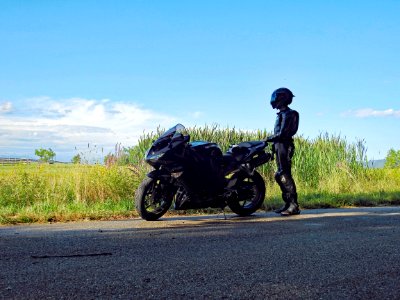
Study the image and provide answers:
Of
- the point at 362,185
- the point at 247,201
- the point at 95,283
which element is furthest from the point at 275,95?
the point at 362,185

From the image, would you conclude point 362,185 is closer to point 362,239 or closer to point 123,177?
point 123,177

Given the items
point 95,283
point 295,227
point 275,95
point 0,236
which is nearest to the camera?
point 95,283

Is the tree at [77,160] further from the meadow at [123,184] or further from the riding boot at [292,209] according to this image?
the riding boot at [292,209]

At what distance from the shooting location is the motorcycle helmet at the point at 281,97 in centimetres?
894

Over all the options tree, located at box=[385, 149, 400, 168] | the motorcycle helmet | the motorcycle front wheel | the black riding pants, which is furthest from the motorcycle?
tree, located at box=[385, 149, 400, 168]

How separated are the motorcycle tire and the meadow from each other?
3.39 feet

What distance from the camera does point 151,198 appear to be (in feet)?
25.7

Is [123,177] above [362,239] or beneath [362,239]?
above

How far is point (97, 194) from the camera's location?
11.3m

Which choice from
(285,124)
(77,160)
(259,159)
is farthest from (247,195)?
(77,160)

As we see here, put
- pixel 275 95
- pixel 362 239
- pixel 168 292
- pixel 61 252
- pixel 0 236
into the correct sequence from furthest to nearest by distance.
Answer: pixel 275 95 < pixel 0 236 < pixel 362 239 < pixel 61 252 < pixel 168 292

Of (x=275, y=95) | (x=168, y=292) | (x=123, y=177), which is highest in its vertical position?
(x=275, y=95)

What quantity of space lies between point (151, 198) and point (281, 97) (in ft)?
10.3

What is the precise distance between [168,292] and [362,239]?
324cm
